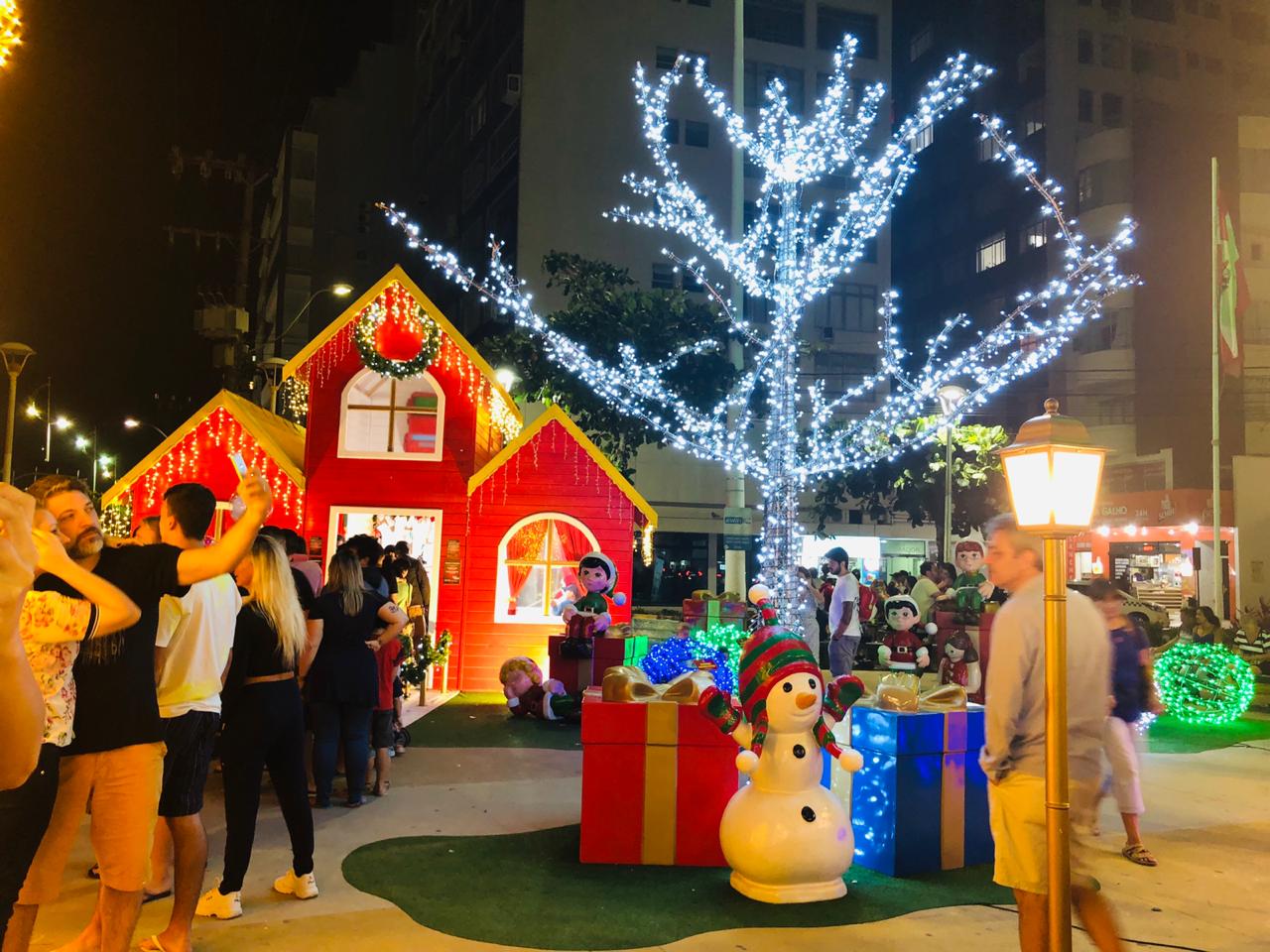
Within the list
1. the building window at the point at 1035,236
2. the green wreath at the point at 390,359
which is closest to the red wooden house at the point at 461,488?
the green wreath at the point at 390,359

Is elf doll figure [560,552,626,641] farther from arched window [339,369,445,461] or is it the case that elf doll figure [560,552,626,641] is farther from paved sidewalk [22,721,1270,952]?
arched window [339,369,445,461]

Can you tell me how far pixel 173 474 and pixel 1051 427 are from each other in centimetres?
1152

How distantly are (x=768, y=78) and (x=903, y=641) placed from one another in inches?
1181

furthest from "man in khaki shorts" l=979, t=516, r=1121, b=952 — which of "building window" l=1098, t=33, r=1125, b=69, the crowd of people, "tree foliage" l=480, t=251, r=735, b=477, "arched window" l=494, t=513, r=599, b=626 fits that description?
"building window" l=1098, t=33, r=1125, b=69

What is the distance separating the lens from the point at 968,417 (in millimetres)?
40406

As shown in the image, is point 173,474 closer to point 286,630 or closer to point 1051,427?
point 286,630

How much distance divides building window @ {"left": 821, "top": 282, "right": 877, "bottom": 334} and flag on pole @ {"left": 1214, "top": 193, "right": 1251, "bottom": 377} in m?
18.2

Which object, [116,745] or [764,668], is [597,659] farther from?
[116,745]

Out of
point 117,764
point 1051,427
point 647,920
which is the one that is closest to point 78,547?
point 117,764

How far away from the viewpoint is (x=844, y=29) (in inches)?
1473

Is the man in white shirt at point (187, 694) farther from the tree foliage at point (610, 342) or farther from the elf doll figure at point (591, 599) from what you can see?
the tree foliage at point (610, 342)

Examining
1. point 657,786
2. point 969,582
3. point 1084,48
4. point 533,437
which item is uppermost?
point 1084,48

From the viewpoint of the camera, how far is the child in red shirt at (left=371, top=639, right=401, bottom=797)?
694 cm

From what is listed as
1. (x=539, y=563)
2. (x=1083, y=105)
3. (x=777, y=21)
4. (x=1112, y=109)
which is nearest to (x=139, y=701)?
(x=539, y=563)
